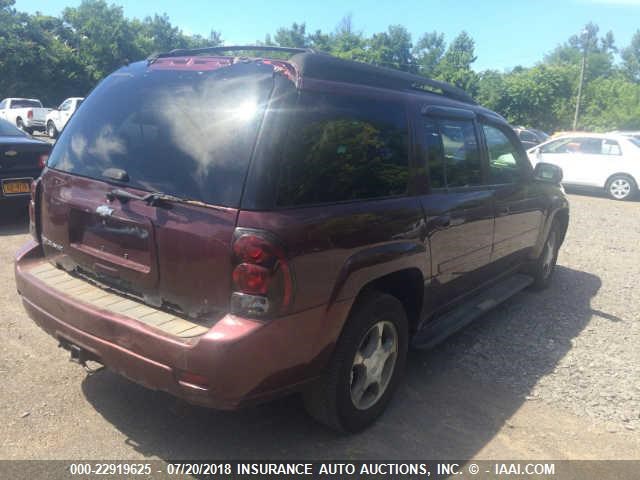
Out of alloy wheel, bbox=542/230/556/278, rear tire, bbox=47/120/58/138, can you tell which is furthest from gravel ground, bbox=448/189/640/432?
rear tire, bbox=47/120/58/138

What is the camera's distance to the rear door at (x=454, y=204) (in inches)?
137

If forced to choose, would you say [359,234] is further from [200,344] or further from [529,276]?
[529,276]

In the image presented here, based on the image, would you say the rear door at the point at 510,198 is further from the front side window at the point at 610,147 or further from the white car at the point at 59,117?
the white car at the point at 59,117

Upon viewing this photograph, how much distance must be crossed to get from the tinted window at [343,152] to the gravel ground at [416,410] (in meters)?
1.37

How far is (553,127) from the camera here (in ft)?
149

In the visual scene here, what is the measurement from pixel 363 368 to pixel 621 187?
13.4 meters

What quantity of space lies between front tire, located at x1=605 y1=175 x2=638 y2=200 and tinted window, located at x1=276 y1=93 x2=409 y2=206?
12828mm

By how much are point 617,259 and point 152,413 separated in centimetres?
678

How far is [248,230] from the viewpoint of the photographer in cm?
236

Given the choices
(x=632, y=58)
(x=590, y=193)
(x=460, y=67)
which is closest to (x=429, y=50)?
(x=460, y=67)

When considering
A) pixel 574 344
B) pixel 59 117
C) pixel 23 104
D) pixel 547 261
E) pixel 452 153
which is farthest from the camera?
pixel 23 104

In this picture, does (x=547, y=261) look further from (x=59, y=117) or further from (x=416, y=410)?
(x=59, y=117)

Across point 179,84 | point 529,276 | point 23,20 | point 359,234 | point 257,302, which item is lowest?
point 529,276

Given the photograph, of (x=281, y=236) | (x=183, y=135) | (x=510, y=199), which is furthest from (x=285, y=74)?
(x=510, y=199)
